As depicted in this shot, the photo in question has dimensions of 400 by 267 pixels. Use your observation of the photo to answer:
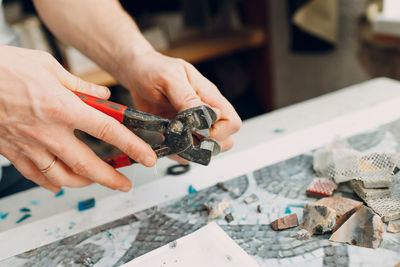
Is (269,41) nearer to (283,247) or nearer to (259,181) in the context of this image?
(259,181)

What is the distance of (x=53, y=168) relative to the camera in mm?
610

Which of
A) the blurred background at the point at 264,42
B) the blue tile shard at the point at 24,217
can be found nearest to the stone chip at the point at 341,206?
the blue tile shard at the point at 24,217

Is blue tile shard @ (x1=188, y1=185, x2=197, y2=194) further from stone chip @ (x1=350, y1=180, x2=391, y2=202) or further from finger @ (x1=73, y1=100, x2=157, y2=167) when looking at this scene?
stone chip @ (x1=350, y1=180, x2=391, y2=202)

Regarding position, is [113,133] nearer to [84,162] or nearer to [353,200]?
[84,162]

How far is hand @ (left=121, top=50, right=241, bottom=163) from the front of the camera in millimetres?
656

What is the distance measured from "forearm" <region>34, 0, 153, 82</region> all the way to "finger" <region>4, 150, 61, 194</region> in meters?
0.29

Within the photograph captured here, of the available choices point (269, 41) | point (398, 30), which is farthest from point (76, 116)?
point (269, 41)

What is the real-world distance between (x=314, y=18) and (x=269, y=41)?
1.21ft

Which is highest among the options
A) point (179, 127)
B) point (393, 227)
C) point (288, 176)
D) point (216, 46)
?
point (216, 46)

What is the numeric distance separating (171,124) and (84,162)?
163 millimetres

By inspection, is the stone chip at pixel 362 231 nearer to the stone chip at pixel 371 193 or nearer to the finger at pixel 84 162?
the stone chip at pixel 371 193

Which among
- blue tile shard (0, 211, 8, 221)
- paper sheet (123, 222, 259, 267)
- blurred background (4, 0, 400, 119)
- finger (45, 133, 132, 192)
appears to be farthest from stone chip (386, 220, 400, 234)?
blurred background (4, 0, 400, 119)

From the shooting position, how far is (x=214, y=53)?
1856 mm

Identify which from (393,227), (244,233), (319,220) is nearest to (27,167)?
(244,233)
